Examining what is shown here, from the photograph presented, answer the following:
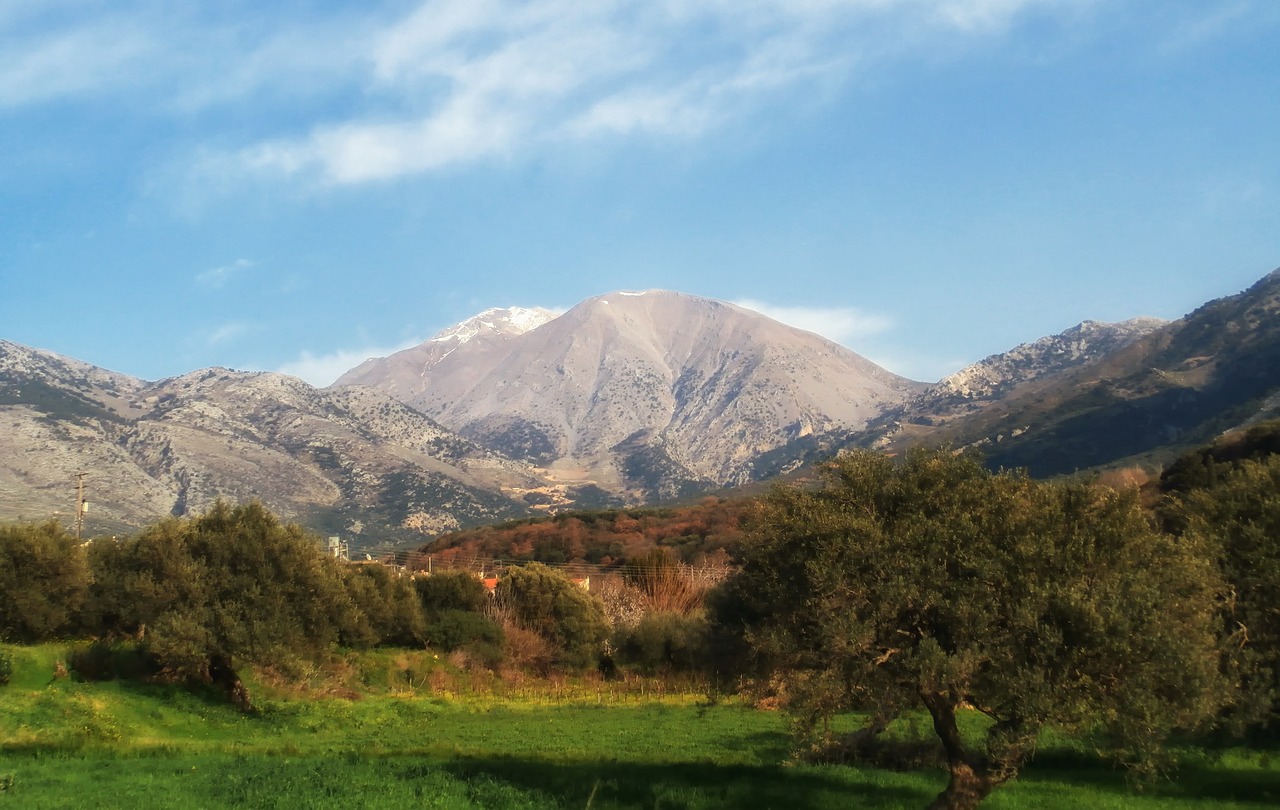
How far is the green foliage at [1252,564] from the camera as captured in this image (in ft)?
67.9

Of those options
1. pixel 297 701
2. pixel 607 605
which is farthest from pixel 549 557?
pixel 297 701

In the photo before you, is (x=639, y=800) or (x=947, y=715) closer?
(x=947, y=715)

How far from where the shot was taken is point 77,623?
1622 inches

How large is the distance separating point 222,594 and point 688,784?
2713 centimetres

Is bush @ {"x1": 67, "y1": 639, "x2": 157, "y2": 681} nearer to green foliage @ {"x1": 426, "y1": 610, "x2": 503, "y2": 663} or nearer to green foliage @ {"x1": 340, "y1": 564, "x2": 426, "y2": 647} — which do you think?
green foliage @ {"x1": 340, "y1": 564, "x2": 426, "y2": 647}

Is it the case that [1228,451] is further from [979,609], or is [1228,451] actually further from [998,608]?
[979,609]

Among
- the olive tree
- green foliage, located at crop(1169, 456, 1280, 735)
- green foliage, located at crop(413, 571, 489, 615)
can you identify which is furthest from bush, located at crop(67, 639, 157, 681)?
green foliage, located at crop(1169, 456, 1280, 735)

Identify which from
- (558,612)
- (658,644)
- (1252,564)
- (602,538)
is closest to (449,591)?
(558,612)

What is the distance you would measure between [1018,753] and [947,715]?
4.47 feet

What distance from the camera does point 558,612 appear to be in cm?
6994

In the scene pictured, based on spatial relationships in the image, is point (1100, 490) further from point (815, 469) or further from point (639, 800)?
point (639, 800)

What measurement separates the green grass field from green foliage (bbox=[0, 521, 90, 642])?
3.92 meters

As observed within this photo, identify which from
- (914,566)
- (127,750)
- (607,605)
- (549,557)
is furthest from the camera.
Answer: (549,557)

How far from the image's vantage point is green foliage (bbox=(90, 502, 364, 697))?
38.0 meters
